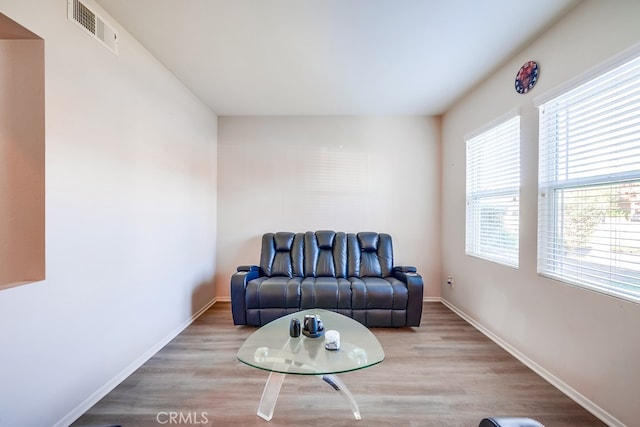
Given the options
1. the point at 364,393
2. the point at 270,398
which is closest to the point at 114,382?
the point at 270,398

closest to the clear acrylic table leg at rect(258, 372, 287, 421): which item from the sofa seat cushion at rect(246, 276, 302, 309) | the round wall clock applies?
the sofa seat cushion at rect(246, 276, 302, 309)

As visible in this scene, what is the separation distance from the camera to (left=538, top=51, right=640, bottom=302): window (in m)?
1.38

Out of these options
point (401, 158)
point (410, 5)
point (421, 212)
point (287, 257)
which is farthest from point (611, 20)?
point (287, 257)

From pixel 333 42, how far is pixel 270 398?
8.84 ft

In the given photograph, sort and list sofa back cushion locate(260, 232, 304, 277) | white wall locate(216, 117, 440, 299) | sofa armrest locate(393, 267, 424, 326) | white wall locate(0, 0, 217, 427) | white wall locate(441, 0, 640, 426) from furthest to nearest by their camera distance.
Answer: white wall locate(216, 117, 440, 299), sofa back cushion locate(260, 232, 304, 277), sofa armrest locate(393, 267, 424, 326), white wall locate(441, 0, 640, 426), white wall locate(0, 0, 217, 427)

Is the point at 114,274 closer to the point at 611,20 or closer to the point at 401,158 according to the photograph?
the point at 401,158

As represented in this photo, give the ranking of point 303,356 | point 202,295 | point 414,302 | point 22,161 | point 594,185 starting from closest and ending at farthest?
point 22,161
point 303,356
point 594,185
point 414,302
point 202,295

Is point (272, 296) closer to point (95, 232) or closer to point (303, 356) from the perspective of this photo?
point (303, 356)

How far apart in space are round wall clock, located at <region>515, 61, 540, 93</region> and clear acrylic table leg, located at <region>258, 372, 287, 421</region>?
117 inches

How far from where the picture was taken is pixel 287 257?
3168 millimetres

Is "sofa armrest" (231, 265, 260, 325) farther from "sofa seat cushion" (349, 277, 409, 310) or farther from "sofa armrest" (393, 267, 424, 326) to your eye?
"sofa armrest" (393, 267, 424, 326)

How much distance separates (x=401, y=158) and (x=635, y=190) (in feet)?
7.67

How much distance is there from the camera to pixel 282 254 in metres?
3.19

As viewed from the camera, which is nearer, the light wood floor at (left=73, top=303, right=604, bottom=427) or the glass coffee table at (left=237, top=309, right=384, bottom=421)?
the glass coffee table at (left=237, top=309, right=384, bottom=421)
